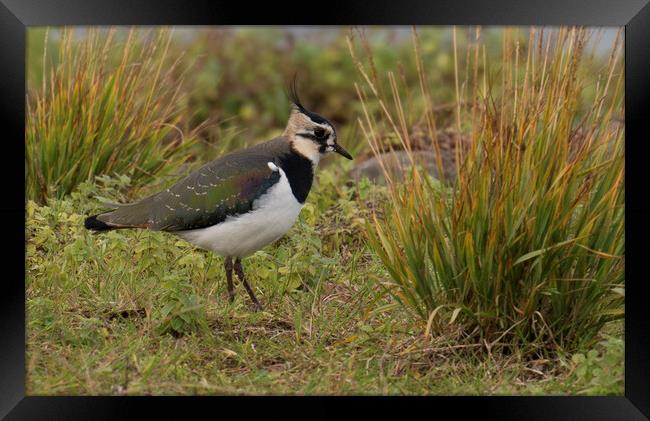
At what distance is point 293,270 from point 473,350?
1.33 meters

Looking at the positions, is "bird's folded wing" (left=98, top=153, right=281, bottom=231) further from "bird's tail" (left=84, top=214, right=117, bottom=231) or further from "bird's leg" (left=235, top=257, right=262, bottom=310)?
"bird's leg" (left=235, top=257, right=262, bottom=310)

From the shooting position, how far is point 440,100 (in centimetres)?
1016

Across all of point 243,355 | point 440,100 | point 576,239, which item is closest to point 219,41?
point 440,100

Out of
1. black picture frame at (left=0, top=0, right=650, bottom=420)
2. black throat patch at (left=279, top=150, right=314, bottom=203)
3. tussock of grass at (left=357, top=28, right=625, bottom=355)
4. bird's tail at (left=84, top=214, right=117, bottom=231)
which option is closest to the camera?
black picture frame at (left=0, top=0, right=650, bottom=420)

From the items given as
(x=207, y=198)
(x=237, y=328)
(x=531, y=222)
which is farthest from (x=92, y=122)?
(x=531, y=222)

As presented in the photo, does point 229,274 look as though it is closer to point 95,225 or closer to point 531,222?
point 95,225

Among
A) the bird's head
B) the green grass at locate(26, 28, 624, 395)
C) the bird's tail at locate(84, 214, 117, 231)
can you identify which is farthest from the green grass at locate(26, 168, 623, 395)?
the bird's head

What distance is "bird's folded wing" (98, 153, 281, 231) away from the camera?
18.7ft

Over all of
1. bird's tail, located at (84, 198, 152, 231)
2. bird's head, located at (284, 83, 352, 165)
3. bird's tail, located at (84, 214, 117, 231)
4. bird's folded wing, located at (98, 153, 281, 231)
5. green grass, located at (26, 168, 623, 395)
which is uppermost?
bird's head, located at (284, 83, 352, 165)

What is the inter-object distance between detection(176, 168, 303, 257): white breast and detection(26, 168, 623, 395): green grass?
0.66ft

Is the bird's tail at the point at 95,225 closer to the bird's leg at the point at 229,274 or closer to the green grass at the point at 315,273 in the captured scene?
the green grass at the point at 315,273

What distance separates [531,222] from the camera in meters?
4.76
